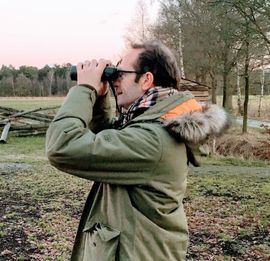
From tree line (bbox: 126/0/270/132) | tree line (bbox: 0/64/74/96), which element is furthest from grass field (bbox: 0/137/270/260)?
tree line (bbox: 0/64/74/96)

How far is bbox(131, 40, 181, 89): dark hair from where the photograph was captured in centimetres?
167

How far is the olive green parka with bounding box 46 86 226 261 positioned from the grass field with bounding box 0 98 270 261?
360 centimetres

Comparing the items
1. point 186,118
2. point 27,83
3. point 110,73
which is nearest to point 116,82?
point 110,73

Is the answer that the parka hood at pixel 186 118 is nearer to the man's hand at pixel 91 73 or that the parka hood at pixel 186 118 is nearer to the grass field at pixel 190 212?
the man's hand at pixel 91 73

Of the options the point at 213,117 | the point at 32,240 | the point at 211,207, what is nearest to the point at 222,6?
the point at 211,207

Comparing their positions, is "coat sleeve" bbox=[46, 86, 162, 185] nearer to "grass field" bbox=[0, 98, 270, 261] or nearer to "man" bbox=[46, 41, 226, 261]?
"man" bbox=[46, 41, 226, 261]

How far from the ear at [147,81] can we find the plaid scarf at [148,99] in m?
0.02

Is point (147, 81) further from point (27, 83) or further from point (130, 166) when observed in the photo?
point (27, 83)

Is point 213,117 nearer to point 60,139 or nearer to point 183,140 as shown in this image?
point 183,140

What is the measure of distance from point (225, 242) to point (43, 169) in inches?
251

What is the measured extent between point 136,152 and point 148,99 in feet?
0.73

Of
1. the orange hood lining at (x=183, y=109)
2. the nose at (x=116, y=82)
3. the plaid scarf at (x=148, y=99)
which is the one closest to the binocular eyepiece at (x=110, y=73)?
the nose at (x=116, y=82)

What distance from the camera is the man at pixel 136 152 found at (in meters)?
1.54

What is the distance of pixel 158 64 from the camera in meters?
1.68
